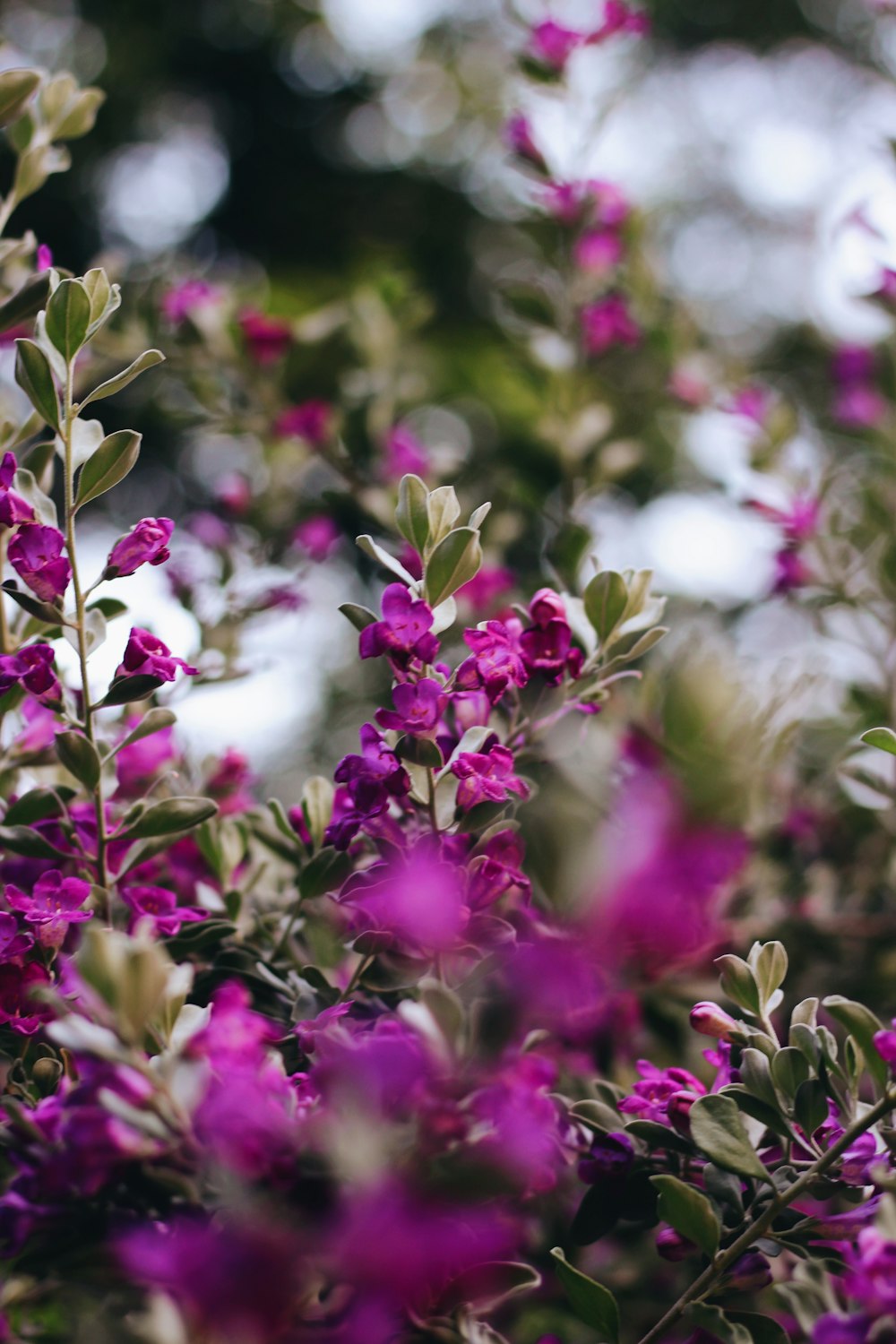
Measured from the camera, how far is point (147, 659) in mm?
800

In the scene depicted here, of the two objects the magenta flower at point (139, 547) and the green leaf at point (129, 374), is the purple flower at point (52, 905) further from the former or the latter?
the green leaf at point (129, 374)

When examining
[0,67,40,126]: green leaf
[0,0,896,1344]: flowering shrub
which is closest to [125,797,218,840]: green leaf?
[0,0,896,1344]: flowering shrub

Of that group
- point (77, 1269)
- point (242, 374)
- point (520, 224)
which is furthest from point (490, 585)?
point (77, 1269)

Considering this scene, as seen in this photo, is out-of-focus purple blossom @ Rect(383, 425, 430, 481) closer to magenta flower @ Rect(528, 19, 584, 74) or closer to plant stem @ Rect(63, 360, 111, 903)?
magenta flower @ Rect(528, 19, 584, 74)

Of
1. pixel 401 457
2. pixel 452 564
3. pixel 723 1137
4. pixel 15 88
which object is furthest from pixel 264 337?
pixel 723 1137

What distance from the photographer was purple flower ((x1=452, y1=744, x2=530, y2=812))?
2.42 feet

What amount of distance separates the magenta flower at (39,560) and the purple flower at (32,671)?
0.04m

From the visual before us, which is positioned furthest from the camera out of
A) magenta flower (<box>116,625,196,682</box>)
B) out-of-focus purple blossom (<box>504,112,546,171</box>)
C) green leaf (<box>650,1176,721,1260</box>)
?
out-of-focus purple blossom (<box>504,112,546,171</box>)

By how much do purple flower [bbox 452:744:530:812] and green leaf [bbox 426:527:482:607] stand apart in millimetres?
111

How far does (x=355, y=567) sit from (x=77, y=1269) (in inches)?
229

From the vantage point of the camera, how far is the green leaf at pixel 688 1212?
2.23ft

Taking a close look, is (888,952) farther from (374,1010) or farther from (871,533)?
(374,1010)

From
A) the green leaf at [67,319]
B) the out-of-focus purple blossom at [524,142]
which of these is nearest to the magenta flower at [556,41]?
the out-of-focus purple blossom at [524,142]

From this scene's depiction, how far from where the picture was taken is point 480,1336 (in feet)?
2.27
